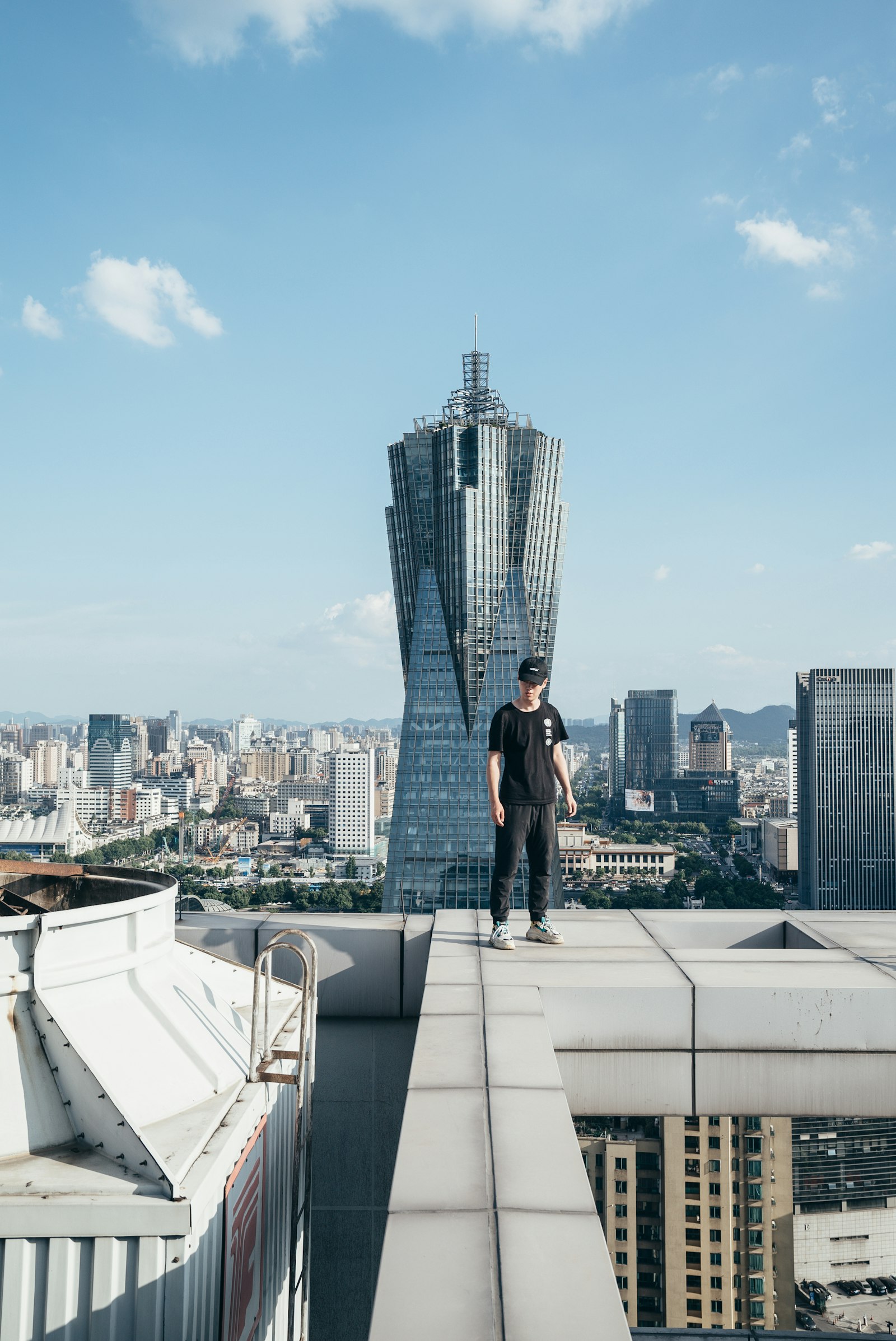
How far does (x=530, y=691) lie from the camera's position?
5.27 metres

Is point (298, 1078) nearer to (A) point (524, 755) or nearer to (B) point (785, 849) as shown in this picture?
(A) point (524, 755)

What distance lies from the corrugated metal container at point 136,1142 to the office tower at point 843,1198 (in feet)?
8.60

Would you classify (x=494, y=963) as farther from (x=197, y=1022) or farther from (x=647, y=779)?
(x=647, y=779)

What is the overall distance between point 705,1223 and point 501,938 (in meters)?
1.82

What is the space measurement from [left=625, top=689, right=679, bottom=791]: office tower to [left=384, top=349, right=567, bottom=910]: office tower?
122 meters

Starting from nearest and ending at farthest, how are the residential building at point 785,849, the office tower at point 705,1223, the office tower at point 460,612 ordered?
the office tower at point 705,1223, the office tower at point 460,612, the residential building at point 785,849

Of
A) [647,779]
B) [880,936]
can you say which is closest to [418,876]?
[880,936]

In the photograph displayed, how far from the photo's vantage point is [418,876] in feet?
220

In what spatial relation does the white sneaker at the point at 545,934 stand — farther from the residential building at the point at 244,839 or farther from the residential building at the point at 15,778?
the residential building at the point at 15,778

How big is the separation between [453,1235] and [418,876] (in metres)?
66.7

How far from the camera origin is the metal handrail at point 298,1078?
3061 millimetres

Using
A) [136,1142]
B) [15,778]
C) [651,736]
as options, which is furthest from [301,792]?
[136,1142]

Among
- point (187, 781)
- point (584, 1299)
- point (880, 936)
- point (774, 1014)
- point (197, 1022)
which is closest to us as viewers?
point (584, 1299)

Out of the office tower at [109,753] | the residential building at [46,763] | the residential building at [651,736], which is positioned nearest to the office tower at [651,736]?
the residential building at [651,736]
